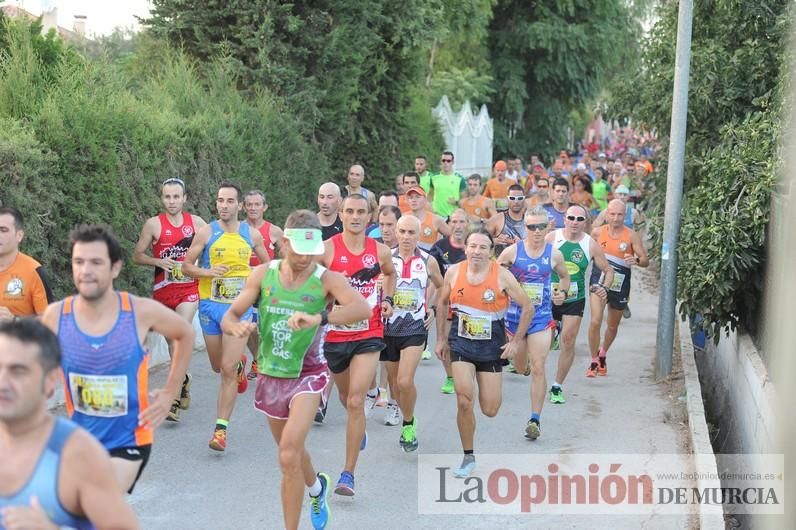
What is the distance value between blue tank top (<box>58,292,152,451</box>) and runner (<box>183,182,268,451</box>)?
3731 mm

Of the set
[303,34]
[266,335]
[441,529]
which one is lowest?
[441,529]

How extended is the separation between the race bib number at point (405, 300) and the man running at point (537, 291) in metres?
1.17

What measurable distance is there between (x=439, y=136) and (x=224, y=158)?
55.8 ft

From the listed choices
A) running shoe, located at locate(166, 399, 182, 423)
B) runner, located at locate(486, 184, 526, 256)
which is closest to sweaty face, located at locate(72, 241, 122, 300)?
running shoe, located at locate(166, 399, 182, 423)

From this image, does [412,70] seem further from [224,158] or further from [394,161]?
[224,158]

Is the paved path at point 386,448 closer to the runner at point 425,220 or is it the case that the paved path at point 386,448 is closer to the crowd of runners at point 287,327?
the crowd of runners at point 287,327

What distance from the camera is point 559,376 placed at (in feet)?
36.9

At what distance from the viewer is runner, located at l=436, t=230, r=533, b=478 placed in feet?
27.7

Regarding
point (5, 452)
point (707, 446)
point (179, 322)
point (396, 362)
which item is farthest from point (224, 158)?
point (5, 452)

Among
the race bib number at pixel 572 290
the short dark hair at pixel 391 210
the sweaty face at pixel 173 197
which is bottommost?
the race bib number at pixel 572 290

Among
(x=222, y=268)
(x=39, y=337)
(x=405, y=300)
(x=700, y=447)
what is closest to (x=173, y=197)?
(x=222, y=268)

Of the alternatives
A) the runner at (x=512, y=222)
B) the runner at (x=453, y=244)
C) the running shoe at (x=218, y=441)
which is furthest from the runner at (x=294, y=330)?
the runner at (x=512, y=222)

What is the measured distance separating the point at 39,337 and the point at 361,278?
190 inches

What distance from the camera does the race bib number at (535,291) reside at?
32.8ft
